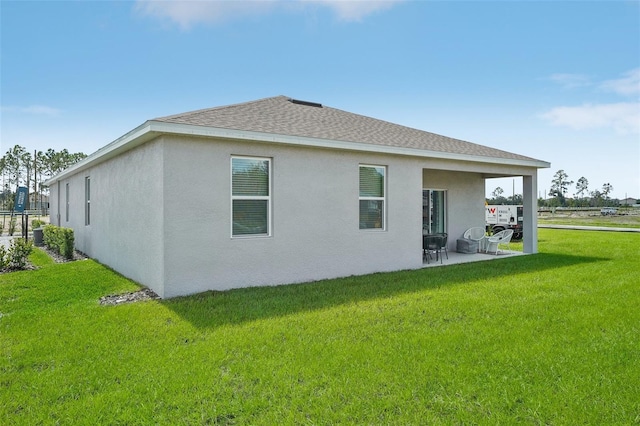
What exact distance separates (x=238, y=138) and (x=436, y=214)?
8628mm

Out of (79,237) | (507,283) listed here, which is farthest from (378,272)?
(79,237)

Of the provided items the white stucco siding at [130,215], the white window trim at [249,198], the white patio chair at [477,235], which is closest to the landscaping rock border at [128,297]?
the white stucco siding at [130,215]

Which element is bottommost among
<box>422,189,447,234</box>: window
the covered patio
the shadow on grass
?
the covered patio

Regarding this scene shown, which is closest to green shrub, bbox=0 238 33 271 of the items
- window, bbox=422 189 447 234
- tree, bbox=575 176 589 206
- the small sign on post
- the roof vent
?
the roof vent

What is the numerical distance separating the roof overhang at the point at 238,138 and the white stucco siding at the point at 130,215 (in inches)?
9.5

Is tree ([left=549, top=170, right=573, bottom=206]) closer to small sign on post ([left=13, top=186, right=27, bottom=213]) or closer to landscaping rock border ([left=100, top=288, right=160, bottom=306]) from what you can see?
small sign on post ([left=13, top=186, right=27, bottom=213])

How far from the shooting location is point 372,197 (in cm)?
929

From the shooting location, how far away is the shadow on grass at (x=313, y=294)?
571 cm

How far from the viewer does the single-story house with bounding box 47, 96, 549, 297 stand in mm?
6863

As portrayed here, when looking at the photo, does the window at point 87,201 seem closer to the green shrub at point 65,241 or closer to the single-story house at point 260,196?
the green shrub at point 65,241

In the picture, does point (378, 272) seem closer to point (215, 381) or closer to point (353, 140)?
point (353, 140)

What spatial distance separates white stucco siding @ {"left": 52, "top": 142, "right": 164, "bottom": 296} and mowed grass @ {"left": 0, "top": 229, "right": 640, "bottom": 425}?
1.04 meters

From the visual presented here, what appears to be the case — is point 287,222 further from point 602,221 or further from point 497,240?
point 602,221

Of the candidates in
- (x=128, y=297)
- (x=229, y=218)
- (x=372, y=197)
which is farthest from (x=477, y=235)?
(x=128, y=297)
